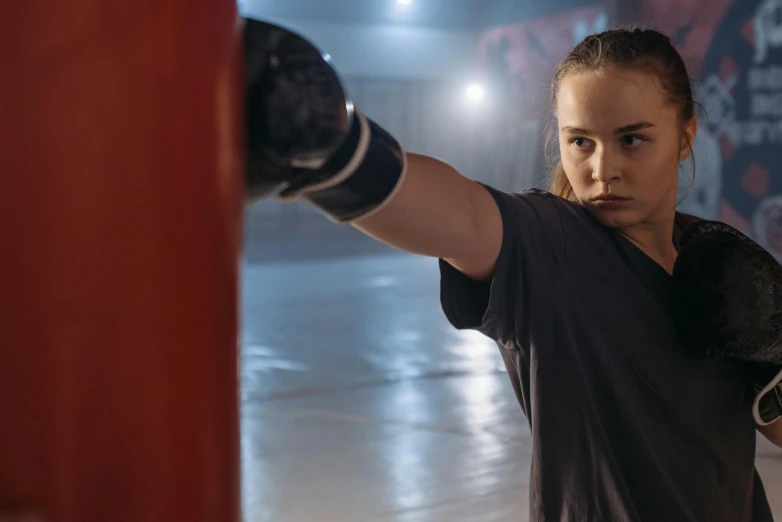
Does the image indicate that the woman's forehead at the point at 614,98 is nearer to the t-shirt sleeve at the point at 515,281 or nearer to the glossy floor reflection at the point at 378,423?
the t-shirt sleeve at the point at 515,281

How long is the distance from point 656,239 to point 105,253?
0.71 meters

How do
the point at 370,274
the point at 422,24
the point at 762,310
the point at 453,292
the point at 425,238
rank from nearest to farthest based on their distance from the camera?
1. the point at 425,238
2. the point at 453,292
3. the point at 762,310
4. the point at 370,274
5. the point at 422,24

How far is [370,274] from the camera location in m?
5.11

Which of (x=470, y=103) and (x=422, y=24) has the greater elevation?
(x=422, y=24)

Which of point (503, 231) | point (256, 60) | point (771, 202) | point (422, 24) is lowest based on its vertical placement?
point (771, 202)

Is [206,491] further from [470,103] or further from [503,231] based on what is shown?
[470,103]

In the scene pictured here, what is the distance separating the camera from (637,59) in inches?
35.1

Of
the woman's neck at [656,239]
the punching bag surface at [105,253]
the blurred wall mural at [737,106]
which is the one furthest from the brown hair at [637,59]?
the blurred wall mural at [737,106]

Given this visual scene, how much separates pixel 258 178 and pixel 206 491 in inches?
7.6

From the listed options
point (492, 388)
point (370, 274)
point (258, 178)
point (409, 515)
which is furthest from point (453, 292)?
point (370, 274)

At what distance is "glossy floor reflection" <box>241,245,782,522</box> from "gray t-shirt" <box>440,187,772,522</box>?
0.70 meters

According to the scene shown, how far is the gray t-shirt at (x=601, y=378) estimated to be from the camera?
2.58ft

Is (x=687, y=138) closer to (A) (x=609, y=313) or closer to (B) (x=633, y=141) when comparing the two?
(B) (x=633, y=141)

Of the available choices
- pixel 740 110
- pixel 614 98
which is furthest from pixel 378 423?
pixel 740 110
